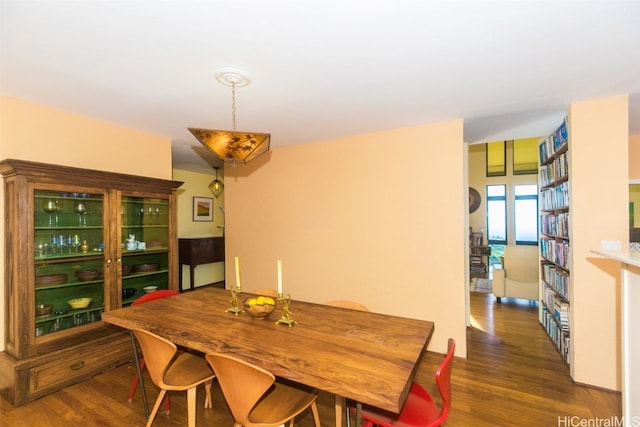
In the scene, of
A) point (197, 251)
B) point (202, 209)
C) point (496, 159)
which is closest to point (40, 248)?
point (197, 251)

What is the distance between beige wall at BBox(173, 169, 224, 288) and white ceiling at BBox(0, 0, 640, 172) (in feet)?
8.95

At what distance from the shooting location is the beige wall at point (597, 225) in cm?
237

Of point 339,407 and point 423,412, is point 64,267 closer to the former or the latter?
point 339,407

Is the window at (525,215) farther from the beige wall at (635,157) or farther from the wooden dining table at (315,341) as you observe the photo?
the wooden dining table at (315,341)

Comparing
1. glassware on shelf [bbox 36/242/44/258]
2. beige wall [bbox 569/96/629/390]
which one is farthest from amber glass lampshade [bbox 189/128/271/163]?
beige wall [bbox 569/96/629/390]

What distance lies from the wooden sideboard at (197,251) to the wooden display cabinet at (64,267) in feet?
5.43

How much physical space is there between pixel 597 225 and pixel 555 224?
2.59 ft

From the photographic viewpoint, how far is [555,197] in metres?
3.13

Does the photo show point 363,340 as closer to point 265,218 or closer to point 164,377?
point 164,377

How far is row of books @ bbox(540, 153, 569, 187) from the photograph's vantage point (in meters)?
2.80

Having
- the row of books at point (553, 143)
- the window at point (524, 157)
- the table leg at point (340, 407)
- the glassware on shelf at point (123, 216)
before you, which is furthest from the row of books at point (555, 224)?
the glassware on shelf at point (123, 216)

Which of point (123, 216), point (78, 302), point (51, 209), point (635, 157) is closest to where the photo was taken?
point (51, 209)

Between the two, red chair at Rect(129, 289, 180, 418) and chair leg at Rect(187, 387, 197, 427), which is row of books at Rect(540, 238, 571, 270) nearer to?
chair leg at Rect(187, 387, 197, 427)

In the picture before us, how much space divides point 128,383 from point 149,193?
5.82 feet
